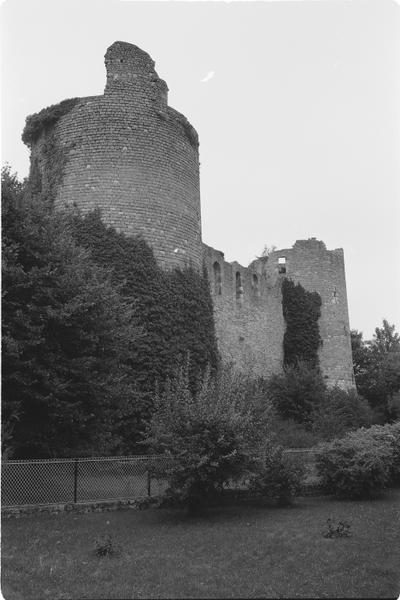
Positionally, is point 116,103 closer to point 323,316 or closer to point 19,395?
point 19,395

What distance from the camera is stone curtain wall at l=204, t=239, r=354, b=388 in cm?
2844

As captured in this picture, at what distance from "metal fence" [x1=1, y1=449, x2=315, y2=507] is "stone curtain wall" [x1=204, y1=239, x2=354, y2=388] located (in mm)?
13579

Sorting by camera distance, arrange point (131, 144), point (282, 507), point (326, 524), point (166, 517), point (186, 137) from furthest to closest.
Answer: point (186, 137)
point (131, 144)
point (282, 507)
point (166, 517)
point (326, 524)

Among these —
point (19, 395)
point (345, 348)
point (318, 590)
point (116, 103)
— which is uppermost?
point (116, 103)

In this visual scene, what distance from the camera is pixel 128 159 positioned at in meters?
20.3

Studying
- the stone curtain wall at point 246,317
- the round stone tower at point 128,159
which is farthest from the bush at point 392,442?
the stone curtain wall at point 246,317

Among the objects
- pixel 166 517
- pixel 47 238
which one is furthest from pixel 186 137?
pixel 166 517

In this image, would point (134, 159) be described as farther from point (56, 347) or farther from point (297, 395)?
Result: point (297, 395)

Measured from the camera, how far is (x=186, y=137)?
22.3 meters

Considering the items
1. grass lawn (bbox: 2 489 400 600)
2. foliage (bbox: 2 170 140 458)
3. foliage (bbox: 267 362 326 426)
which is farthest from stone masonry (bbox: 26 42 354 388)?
grass lawn (bbox: 2 489 400 600)

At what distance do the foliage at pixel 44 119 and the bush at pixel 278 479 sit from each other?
44.8 ft

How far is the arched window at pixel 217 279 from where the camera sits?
92.0 ft

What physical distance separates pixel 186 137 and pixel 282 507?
1370 cm

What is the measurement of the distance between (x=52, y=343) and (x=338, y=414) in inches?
687
